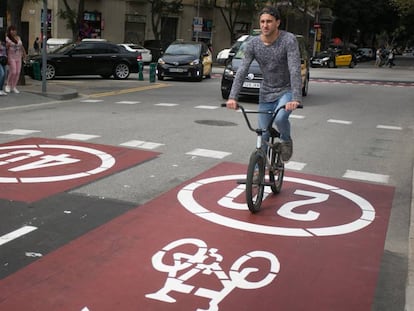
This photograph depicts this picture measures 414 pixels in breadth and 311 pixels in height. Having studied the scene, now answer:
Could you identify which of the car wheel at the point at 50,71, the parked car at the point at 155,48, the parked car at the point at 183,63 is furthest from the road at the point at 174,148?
the parked car at the point at 155,48

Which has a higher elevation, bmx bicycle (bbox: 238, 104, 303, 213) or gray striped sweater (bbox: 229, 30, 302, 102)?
gray striped sweater (bbox: 229, 30, 302, 102)

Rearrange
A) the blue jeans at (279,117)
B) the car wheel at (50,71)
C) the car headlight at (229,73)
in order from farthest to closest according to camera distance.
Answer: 1. the car wheel at (50,71)
2. the car headlight at (229,73)
3. the blue jeans at (279,117)

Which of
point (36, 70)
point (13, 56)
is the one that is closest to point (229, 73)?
point (13, 56)

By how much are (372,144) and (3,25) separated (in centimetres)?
1127

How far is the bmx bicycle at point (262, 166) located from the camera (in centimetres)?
564

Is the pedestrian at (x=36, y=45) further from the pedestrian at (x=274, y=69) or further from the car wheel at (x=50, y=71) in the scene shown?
the pedestrian at (x=274, y=69)

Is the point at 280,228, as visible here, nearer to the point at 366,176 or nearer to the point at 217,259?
the point at 217,259

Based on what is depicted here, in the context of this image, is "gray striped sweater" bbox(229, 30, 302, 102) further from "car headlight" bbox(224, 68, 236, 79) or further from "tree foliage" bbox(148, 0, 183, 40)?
"tree foliage" bbox(148, 0, 183, 40)

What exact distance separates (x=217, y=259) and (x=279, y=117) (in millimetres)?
1959

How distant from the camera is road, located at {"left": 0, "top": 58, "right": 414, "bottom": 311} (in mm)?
5137

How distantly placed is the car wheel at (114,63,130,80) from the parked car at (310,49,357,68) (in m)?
23.4

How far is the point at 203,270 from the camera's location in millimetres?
4336

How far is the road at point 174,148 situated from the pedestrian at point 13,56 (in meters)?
1.01

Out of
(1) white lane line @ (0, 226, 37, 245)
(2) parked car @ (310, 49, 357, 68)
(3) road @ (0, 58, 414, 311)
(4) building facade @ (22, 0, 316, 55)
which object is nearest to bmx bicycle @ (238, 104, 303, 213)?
(3) road @ (0, 58, 414, 311)
